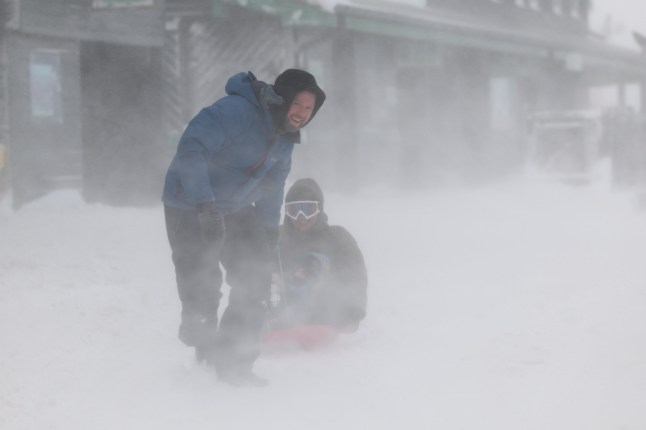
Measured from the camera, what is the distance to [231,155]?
13.4 ft

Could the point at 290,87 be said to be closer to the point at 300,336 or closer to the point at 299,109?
the point at 299,109

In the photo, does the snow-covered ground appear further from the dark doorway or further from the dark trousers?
the dark doorway

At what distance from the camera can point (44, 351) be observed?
4777 millimetres

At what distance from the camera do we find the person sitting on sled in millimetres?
5047

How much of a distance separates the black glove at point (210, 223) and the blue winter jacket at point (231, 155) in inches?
1.4

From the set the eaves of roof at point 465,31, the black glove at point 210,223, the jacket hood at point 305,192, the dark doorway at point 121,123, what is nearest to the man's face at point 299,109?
the black glove at point 210,223

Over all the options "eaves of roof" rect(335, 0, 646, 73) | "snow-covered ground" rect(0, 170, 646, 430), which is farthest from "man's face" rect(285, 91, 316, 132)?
"eaves of roof" rect(335, 0, 646, 73)

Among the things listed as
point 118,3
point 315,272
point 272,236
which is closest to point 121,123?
point 118,3

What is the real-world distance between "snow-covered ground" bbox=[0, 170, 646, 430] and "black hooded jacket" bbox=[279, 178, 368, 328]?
0.72ft

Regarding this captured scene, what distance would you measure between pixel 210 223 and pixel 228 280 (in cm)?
65

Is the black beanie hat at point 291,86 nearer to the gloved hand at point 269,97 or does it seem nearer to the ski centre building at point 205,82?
the gloved hand at point 269,97

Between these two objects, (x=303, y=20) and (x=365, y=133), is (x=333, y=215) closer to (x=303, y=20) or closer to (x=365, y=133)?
(x=303, y=20)

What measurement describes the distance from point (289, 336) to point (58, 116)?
27.1 ft

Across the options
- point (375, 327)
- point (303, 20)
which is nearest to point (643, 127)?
point (303, 20)
